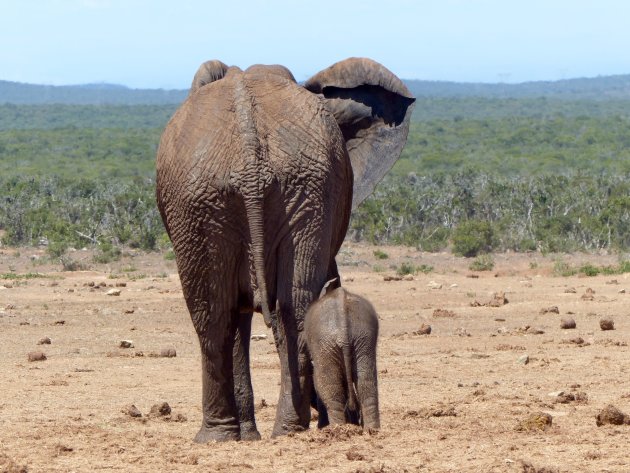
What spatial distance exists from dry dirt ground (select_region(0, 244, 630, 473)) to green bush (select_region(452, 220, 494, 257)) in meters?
2.52

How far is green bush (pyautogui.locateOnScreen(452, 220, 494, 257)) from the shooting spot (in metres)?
22.9

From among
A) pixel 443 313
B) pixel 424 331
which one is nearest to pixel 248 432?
→ pixel 424 331

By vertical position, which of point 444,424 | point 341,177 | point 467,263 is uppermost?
point 341,177

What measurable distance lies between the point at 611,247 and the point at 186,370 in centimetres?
1459

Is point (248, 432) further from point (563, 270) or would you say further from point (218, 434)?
point (563, 270)

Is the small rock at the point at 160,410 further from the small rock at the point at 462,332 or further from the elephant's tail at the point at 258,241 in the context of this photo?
the small rock at the point at 462,332

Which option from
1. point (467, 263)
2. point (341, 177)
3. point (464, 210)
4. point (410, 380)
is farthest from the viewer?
point (464, 210)

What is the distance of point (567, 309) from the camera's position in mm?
14969

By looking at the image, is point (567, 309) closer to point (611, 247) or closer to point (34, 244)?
point (611, 247)

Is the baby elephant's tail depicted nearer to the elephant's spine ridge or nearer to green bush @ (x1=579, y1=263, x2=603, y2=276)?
the elephant's spine ridge

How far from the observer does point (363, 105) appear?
278 inches

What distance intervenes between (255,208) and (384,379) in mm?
4036

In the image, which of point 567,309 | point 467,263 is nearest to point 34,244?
point 467,263

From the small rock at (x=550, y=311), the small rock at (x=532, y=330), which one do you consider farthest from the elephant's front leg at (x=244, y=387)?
the small rock at (x=550, y=311)
